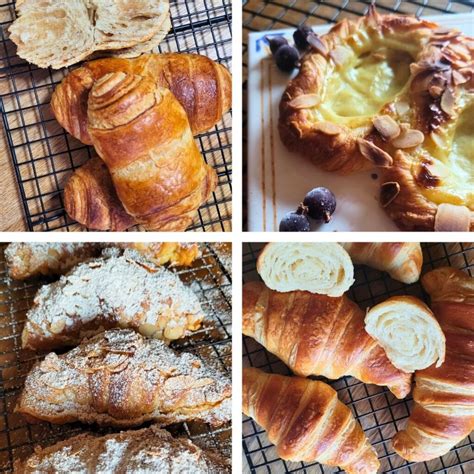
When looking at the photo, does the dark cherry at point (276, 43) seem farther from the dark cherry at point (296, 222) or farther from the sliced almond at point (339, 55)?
the dark cherry at point (296, 222)

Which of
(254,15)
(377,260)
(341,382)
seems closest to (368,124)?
(377,260)

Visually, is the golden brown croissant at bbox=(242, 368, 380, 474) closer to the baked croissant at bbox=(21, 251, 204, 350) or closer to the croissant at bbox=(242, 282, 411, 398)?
the croissant at bbox=(242, 282, 411, 398)

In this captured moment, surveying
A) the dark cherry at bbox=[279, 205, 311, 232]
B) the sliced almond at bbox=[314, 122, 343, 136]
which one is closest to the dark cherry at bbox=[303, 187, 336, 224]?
the dark cherry at bbox=[279, 205, 311, 232]

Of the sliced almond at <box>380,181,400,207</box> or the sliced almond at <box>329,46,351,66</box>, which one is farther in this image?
the sliced almond at <box>329,46,351,66</box>

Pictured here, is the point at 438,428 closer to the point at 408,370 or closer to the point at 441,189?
the point at 408,370

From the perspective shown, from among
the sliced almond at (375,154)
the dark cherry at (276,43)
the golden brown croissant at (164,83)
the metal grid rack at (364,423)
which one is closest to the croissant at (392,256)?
the metal grid rack at (364,423)

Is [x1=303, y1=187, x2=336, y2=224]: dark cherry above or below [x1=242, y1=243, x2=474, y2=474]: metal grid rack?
above
